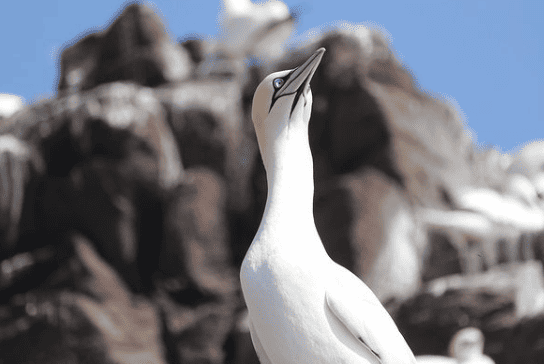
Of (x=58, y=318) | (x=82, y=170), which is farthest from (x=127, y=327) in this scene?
(x=82, y=170)

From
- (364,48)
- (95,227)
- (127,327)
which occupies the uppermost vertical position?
(364,48)

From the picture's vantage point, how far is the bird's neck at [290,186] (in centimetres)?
335

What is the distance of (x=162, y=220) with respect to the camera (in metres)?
14.4

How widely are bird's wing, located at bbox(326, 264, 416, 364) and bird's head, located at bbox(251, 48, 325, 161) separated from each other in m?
0.66

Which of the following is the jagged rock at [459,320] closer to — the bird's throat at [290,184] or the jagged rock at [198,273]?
the jagged rock at [198,273]

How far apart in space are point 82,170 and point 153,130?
139 centimetres

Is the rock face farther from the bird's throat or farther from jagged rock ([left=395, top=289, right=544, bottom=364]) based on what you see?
the bird's throat

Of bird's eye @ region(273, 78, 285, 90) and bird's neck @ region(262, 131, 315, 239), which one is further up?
bird's eye @ region(273, 78, 285, 90)

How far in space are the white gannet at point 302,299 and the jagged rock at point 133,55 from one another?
46.1 ft

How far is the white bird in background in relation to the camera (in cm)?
888

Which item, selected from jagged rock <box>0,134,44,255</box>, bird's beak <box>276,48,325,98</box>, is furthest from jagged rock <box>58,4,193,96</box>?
bird's beak <box>276,48,325,98</box>

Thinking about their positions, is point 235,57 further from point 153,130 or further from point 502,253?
point 502,253

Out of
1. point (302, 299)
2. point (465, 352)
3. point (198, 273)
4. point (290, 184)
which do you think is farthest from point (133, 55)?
point (302, 299)

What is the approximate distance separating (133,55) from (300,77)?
48.1 ft
